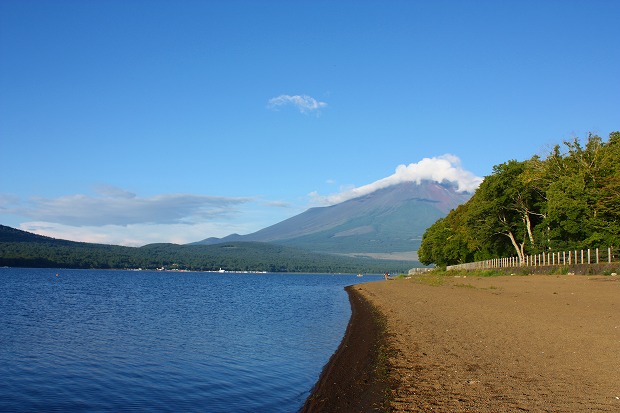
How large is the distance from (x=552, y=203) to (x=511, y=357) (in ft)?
136

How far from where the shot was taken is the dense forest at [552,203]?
4713cm

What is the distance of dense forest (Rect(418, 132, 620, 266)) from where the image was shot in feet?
155

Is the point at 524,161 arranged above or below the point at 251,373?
above

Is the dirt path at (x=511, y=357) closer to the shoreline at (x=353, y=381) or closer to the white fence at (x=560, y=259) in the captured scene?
the shoreline at (x=353, y=381)

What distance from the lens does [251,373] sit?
1536 centimetres

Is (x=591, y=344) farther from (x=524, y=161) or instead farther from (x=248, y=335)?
(x=524, y=161)

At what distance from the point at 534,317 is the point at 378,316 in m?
9.16

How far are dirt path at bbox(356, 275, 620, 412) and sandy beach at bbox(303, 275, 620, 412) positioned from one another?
0.02 m

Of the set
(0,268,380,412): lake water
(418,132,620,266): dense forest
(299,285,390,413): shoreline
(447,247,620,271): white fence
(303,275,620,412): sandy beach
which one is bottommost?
(0,268,380,412): lake water

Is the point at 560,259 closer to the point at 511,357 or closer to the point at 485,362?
the point at 511,357

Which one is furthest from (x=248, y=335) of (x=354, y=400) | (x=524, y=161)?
(x=524, y=161)

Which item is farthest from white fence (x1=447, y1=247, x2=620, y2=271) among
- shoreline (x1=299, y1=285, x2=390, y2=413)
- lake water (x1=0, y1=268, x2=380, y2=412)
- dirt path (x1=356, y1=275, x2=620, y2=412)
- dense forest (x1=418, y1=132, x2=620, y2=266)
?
shoreline (x1=299, y1=285, x2=390, y2=413)

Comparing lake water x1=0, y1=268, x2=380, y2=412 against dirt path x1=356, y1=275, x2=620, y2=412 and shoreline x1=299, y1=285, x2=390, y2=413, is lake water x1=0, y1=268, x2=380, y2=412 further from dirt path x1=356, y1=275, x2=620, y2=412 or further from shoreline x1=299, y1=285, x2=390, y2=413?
dirt path x1=356, y1=275, x2=620, y2=412

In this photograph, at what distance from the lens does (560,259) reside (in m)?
51.4
